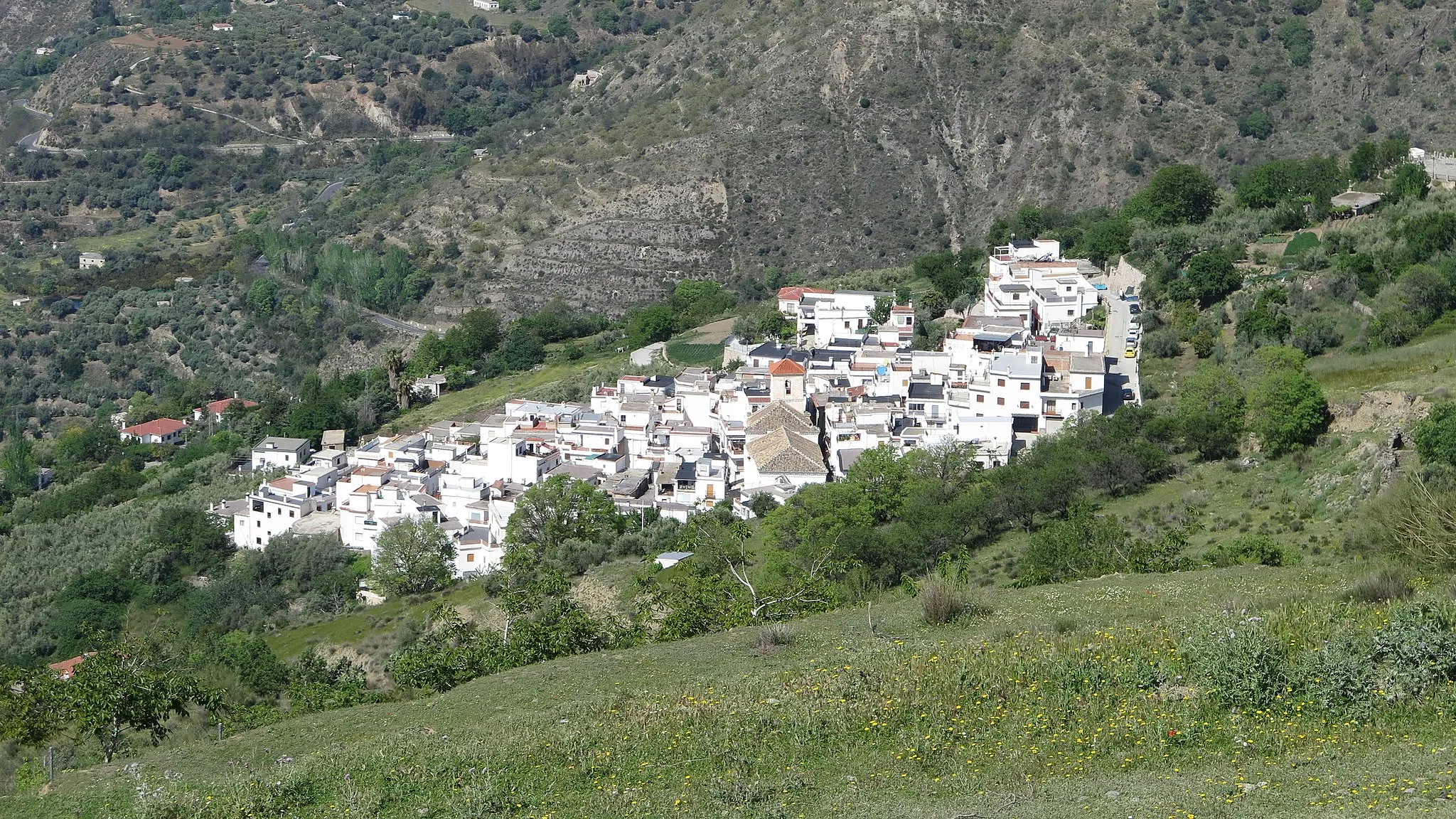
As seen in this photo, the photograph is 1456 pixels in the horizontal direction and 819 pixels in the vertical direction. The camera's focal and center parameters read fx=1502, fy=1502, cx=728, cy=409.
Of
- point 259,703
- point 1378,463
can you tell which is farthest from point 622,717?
point 1378,463

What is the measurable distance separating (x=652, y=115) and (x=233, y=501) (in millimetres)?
44701

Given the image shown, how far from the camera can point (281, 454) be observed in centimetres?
5769

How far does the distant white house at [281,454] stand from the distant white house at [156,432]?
45.4 feet

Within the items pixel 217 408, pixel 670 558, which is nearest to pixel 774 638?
pixel 670 558

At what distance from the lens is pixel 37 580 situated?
4962cm

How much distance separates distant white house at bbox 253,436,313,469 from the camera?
5734 cm

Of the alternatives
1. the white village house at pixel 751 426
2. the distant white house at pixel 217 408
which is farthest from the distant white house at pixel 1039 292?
the distant white house at pixel 217 408

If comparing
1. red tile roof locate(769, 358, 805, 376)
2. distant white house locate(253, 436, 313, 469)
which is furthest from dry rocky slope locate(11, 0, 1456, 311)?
red tile roof locate(769, 358, 805, 376)

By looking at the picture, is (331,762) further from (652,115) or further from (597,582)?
(652,115)

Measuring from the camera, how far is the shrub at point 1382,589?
594 inches

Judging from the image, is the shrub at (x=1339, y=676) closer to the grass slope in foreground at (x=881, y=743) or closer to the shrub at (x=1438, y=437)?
the grass slope in foreground at (x=881, y=743)

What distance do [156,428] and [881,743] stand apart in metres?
64.3

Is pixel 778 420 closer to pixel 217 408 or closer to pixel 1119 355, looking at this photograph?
pixel 1119 355

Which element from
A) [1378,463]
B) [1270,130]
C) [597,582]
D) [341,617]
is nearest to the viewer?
[1378,463]
